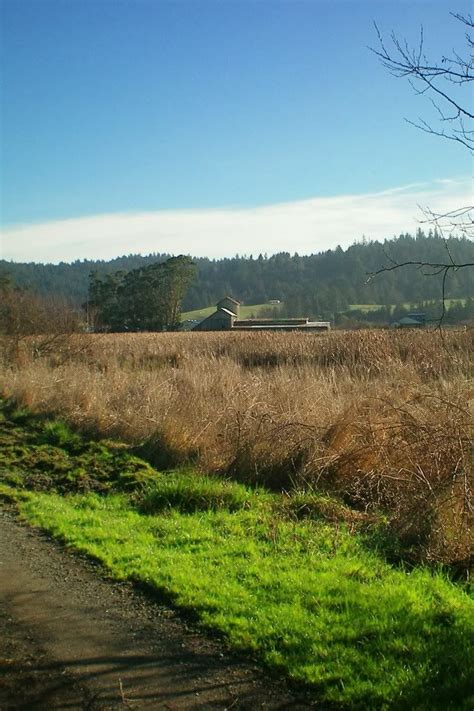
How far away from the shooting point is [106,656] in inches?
183

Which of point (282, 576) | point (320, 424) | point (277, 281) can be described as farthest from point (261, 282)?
point (282, 576)

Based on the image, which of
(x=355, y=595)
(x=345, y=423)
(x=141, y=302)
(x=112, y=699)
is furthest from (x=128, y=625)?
(x=141, y=302)

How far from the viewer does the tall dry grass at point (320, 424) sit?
24.6 feet

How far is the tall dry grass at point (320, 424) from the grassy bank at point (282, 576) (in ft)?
2.07

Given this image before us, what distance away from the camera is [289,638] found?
4.80 meters

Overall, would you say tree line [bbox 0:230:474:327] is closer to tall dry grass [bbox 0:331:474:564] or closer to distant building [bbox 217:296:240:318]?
distant building [bbox 217:296:240:318]

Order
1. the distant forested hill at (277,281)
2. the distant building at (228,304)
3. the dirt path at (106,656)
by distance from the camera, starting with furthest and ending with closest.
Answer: the distant building at (228,304) → the distant forested hill at (277,281) → the dirt path at (106,656)

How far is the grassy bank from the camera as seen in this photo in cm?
434

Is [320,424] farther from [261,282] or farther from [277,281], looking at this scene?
[261,282]

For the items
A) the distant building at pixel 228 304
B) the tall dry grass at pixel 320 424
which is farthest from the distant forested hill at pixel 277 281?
the tall dry grass at pixel 320 424

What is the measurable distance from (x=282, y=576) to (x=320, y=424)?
5076 mm

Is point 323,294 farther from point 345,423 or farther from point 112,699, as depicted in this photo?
point 112,699

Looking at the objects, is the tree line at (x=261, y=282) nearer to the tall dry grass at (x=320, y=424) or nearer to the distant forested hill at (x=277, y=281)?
the distant forested hill at (x=277, y=281)

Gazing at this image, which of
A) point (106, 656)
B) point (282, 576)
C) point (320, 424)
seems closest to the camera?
point (106, 656)
